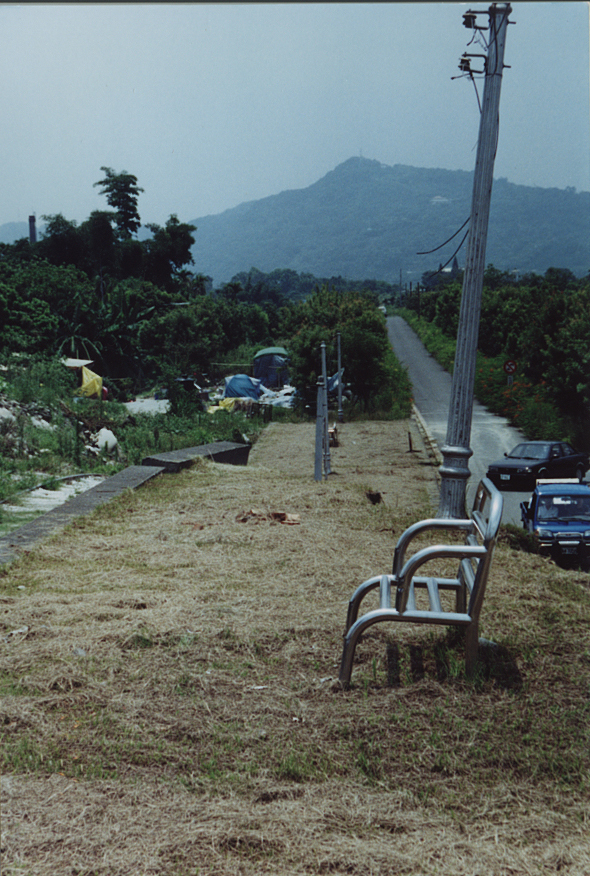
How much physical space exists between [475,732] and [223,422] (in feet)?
83.9

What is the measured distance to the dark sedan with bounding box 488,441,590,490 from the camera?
1423 cm

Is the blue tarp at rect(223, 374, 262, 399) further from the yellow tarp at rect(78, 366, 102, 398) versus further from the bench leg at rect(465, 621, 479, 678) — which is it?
the bench leg at rect(465, 621, 479, 678)

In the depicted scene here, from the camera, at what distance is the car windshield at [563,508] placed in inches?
324

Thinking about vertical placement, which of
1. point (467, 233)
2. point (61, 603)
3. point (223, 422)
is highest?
point (467, 233)

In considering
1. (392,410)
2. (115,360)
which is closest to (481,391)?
(392,410)

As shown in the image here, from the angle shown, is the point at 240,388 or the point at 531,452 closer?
the point at 531,452

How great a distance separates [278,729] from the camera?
9.23 ft

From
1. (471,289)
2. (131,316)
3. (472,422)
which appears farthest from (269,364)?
(471,289)

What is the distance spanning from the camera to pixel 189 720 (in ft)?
9.47

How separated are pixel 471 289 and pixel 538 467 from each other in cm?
854

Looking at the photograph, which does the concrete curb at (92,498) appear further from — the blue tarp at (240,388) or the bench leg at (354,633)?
the blue tarp at (240,388)

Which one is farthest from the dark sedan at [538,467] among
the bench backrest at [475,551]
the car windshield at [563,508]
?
the bench backrest at [475,551]

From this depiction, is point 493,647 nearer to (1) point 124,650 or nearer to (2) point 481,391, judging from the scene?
(1) point 124,650

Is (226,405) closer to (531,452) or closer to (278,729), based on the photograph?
(531,452)
